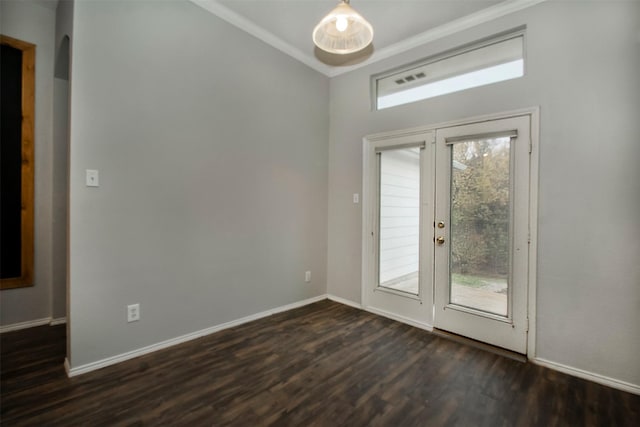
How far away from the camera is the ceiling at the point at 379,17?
8.55ft

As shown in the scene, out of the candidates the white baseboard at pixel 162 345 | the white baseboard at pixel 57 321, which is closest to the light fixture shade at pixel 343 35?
the white baseboard at pixel 162 345

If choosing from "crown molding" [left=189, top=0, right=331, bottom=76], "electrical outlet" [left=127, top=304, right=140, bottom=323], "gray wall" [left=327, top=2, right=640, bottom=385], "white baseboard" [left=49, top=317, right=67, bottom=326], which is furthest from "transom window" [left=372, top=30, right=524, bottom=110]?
"white baseboard" [left=49, top=317, right=67, bottom=326]

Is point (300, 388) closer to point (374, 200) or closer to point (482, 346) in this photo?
point (482, 346)

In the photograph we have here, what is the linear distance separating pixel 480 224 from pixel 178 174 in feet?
9.23

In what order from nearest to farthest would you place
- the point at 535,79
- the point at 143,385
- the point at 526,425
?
the point at 526,425 → the point at 143,385 → the point at 535,79

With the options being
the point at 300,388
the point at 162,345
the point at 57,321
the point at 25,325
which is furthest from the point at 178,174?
the point at 25,325

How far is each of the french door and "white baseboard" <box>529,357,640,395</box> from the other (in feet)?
0.62

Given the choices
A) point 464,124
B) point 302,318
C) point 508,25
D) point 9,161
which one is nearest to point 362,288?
point 302,318

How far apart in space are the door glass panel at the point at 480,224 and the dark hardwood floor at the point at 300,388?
509mm

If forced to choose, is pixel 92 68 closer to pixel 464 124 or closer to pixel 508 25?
pixel 464 124

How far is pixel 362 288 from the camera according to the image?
357 centimetres

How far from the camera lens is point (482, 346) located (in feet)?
8.53

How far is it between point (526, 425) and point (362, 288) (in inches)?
80.1

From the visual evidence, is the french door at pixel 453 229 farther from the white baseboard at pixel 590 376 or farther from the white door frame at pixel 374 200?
the white baseboard at pixel 590 376
